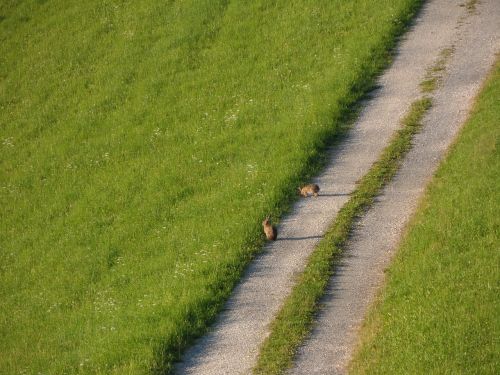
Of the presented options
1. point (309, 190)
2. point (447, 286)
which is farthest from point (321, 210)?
point (447, 286)

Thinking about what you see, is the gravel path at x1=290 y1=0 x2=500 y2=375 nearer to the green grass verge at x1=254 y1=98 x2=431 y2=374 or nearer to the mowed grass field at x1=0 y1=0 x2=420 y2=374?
the green grass verge at x1=254 y1=98 x2=431 y2=374

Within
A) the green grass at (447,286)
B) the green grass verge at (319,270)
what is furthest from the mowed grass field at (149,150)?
the green grass at (447,286)

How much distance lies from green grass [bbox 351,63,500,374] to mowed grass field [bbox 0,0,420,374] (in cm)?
345

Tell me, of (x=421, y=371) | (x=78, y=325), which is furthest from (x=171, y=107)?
(x=421, y=371)

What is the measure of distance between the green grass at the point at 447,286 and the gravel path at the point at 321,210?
1.01m

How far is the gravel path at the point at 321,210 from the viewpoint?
15.8 metres

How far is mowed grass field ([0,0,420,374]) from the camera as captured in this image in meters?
18.5

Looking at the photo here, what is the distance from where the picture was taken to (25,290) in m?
22.3

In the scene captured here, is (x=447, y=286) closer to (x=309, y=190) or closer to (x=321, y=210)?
(x=321, y=210)

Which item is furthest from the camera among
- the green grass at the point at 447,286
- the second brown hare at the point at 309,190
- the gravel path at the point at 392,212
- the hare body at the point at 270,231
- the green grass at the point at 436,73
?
the green grass at the point at 436,73

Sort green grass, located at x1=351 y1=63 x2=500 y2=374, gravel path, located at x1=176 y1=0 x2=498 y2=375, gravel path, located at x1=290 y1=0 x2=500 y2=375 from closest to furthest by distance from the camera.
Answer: green grass, located at x1=351 y1=63 x2=500 y2=374 → gravel path, located at x1=290 y1=0 x2=500 y2=375 → gravel path, located at x1=176 y1=0 x2=498 y2=375

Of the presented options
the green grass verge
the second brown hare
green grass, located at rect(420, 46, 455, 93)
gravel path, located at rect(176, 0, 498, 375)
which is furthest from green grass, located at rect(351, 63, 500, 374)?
green grass, located at rect(420, 46, 455, 93)

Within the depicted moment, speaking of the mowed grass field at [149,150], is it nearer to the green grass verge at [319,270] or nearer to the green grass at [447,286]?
the green grass verge at [319,270]

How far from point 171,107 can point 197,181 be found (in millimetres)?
5971
